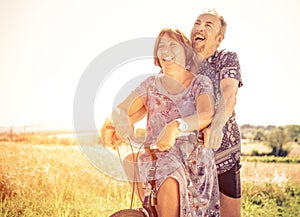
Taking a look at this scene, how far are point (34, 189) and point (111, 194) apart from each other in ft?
2.33

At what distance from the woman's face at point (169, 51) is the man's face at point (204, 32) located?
233 mm

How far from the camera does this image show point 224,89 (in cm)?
280

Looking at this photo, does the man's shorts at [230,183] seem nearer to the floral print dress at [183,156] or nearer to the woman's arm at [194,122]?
the floral print dress at [183,156]

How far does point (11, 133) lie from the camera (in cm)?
592

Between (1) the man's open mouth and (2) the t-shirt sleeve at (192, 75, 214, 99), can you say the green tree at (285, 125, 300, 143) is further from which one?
(2) the t-shirt sleeve at (192, 75, 214, 99)

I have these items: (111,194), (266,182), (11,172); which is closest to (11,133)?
Result: (11,172)

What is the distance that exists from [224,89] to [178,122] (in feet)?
1.70

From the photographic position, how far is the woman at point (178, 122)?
245 centimetres

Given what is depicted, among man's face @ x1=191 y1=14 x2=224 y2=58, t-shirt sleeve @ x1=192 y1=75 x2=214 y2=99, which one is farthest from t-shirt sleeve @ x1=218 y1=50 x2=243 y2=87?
t-shirt sleeve @ x1=192 y1=75 x2=214 y2=99

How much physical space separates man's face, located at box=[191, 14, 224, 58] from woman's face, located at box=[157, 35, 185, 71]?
233mm

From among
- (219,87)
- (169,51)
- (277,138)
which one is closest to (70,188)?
(219,87)

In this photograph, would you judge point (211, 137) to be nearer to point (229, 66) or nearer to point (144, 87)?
point (144, 87)

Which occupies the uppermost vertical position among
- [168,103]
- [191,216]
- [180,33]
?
[180,33]

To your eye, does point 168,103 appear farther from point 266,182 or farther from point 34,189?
point 266,182
